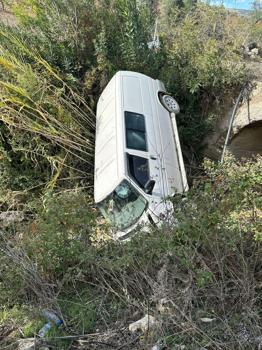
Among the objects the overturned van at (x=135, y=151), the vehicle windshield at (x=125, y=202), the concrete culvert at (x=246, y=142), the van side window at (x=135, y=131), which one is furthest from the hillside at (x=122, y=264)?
the concrete culvert at (x=246, y=142)

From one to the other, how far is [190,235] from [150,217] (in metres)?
1.84

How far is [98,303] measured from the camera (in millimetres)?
4172

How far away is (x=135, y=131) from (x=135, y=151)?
54cm

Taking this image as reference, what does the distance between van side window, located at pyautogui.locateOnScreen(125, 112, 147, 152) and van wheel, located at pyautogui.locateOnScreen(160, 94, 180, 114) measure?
0.93 meters

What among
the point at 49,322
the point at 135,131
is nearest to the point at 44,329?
the point at 49,322

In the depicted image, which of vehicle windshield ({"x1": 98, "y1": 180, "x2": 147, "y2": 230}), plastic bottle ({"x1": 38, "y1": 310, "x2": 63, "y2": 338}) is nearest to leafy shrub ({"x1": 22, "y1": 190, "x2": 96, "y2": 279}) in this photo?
plastic bottle ({"x1": 38, "y1": 310, "x2": 63, "y2": 338})

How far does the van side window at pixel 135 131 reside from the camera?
714cm

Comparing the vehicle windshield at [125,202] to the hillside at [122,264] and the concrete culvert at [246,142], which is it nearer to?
the hillside at [122,264]

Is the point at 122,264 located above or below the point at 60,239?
above

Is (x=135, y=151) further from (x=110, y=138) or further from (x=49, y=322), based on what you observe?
(x=49, y=322)

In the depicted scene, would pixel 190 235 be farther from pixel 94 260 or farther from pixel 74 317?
pixel 74 317

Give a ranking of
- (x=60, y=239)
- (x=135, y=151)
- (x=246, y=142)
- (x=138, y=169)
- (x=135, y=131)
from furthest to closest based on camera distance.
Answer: (x=246, y=142)
(x=135, y=131)
(x=135, y=151)
(x=138, y=169)
(x=60, y=239)

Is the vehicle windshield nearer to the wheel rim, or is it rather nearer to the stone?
the stone

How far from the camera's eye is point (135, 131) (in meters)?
7.37
